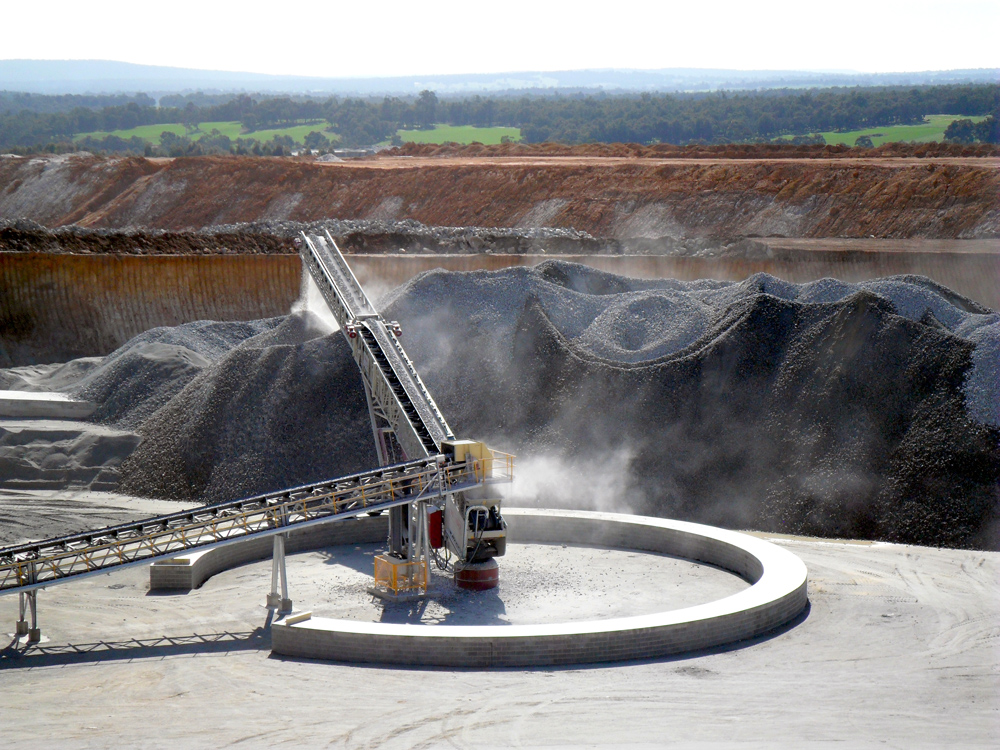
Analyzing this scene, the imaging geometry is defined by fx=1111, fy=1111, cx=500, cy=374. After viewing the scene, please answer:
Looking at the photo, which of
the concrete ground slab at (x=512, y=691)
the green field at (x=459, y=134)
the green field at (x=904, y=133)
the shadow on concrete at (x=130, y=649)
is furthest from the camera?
the green field at (x=459, y=134)

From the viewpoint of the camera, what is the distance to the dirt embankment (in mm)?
47938

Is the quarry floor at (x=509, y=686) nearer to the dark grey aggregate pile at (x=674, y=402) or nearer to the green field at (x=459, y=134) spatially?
the dark grey aggregate pile at (x=674, y=402)

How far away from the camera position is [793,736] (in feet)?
39.8

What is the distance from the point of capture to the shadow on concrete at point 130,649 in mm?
14703

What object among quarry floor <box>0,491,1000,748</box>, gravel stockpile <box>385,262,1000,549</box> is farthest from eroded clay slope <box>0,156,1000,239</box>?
quarry floor <box>0,491,1000,748</box>

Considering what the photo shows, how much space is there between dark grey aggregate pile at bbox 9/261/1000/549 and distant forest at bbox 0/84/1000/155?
65423 millimetres

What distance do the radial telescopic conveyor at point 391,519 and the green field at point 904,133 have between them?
8243 cm

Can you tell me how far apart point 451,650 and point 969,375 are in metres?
13.6

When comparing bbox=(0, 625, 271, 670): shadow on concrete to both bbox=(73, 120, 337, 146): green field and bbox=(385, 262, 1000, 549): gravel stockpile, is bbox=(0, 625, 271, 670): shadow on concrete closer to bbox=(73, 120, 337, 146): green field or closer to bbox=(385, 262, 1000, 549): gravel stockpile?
bbox=(385, 262, 1000, 549): gravel stockpile

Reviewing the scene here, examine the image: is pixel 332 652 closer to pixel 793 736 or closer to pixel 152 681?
pixel 152 681

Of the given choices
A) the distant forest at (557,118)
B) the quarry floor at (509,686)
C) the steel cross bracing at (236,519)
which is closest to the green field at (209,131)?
the distant forest at (557,118)

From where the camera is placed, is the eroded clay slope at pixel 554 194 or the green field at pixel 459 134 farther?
the green field at pixel 459 134

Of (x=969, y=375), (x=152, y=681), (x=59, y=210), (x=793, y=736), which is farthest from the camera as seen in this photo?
(x=59, y=210)

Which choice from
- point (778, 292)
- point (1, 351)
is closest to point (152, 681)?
point (778, 292)
